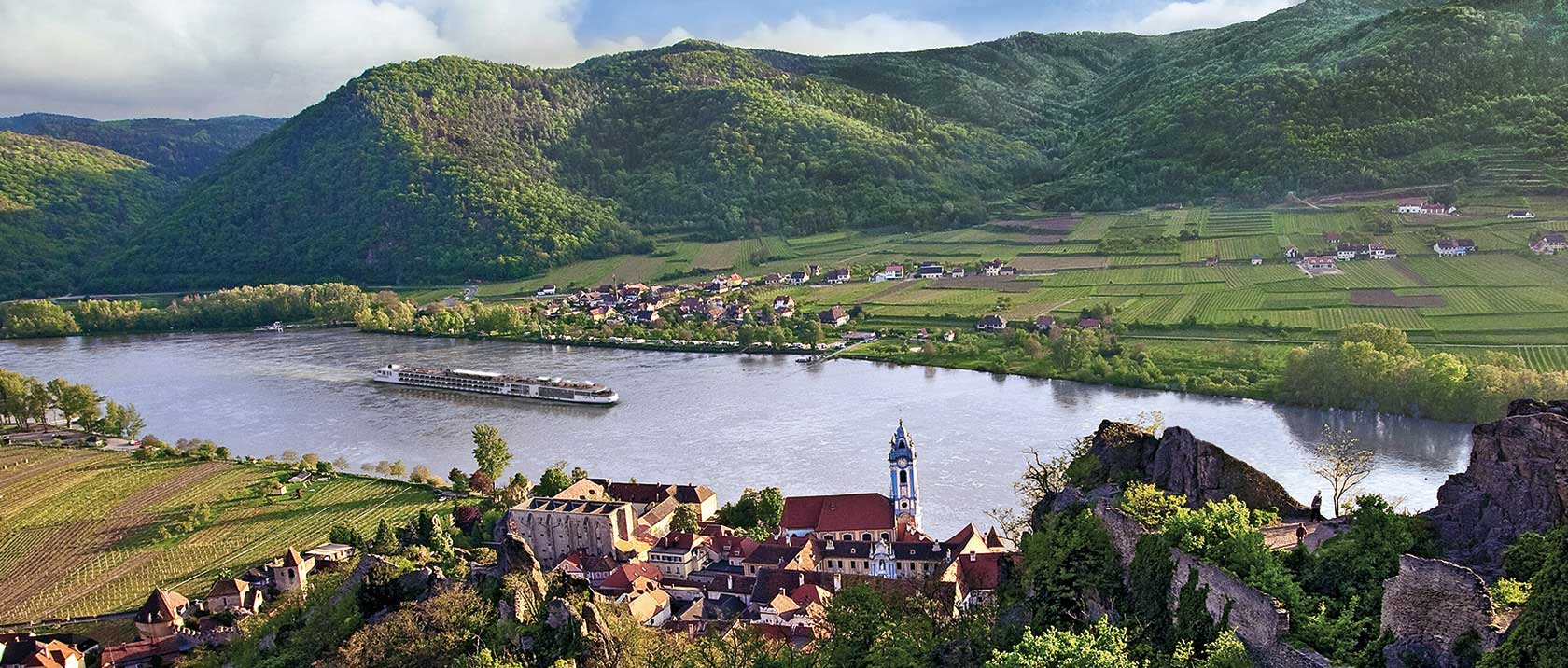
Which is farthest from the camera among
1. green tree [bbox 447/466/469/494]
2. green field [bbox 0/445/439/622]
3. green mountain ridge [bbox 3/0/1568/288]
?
green mountain ridge [bbox 3/0/1568/288]

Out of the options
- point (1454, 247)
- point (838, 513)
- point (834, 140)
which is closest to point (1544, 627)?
point (838, 513)

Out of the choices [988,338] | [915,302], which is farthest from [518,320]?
[988,338]

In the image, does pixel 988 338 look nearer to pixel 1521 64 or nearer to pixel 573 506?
pixel 573 506

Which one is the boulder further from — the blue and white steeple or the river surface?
the river surface

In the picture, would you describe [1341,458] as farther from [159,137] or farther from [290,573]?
[159,137]

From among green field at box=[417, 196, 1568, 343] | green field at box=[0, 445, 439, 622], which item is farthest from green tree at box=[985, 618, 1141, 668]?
green field at box=[417, 196, 1568, 343]
